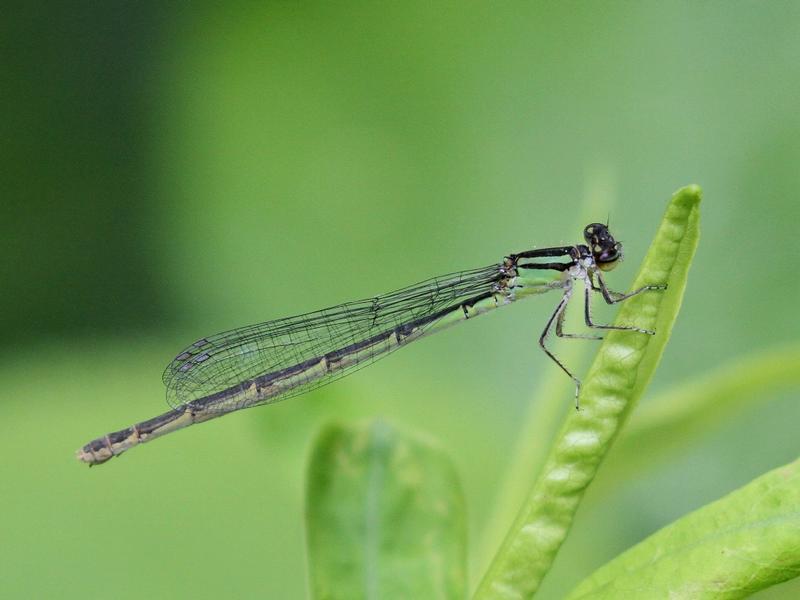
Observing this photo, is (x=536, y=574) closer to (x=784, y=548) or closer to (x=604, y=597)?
(x=604, y=597)

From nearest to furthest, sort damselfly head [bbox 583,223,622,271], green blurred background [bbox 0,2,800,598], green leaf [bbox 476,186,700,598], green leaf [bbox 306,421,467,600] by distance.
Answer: green leaf [bbox 476,186,700,598] < green leaf [bbox 306,421,467,600] < damselfly head [bbox 583,223,622,271] < green blurred background [bbox 0,2,800,598]

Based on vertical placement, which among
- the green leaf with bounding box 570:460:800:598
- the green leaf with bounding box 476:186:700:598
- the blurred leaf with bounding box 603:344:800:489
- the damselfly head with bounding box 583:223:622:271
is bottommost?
the green leaf with bounding box 570:460:800:598

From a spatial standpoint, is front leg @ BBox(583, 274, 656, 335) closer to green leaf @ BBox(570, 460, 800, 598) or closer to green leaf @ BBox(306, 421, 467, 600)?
green leaf @ BBox(570, 460, 800, 598)

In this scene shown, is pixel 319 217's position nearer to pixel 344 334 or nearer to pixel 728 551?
pixel 344 334

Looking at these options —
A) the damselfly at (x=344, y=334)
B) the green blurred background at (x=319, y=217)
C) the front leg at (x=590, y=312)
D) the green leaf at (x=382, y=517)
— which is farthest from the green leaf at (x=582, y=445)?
the damselfly at (x=344, y=334)

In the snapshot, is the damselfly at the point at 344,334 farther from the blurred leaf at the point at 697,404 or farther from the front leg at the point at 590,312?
the blurred leaf at the point at 697,404

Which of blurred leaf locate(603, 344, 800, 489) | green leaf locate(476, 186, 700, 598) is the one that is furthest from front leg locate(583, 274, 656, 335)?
blurred leaf locate(603, 344, 800, 489)
